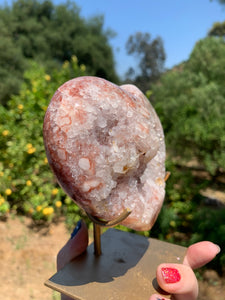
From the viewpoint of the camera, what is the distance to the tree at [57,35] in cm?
909

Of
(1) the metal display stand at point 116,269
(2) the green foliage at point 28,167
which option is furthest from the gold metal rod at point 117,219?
(2) the green foliage at point 28,167

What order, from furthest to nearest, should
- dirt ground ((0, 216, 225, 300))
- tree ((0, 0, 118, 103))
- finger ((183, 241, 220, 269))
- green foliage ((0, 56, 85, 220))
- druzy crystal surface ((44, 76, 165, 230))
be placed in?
tree ((0, 0, 118, 103)), green foliage ((0, 56, 85, 220)), dirt ground ((0, 216, 225, 300)), finger ((183, 241, 220, 269)), druzy crystal surface ((44, 76, 165, 230))

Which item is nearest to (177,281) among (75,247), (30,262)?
(75,247)

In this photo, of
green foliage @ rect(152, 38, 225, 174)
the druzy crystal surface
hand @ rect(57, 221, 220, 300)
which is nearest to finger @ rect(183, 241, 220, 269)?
hand @ rect(57, 221, 220, 300)

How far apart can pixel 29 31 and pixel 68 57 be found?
157 cm

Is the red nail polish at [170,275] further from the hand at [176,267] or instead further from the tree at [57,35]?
the tree at [57,35]

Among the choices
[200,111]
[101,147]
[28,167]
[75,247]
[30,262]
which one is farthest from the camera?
[200,111]

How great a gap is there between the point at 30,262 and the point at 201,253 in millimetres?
1910

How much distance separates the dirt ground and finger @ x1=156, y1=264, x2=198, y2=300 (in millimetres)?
1510

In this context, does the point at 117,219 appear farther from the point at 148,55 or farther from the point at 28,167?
the point at 148,55

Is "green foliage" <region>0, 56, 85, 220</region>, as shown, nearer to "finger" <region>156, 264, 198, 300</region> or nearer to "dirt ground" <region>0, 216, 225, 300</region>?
"dirt ground" <region>0, 216, 225, 300</region>

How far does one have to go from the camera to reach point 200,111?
167 inches

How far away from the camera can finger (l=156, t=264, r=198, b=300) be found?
1112 millimetres

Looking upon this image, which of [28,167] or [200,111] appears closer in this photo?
[28,167]
